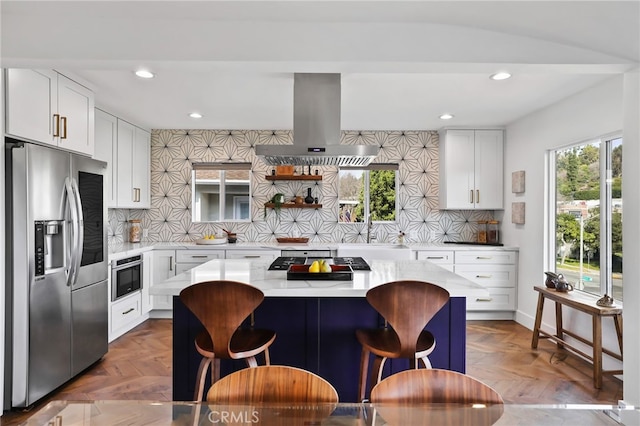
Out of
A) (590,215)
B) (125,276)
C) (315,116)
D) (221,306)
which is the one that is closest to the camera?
(221,306)

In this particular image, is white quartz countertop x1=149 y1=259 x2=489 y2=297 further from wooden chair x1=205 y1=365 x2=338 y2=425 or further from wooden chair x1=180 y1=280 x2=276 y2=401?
wooden chair x1=205 y1=365 x2=338 y2=425

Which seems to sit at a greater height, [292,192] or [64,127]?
[64,127]

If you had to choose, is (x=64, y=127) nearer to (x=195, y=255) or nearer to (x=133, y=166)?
(x=133, y=166)

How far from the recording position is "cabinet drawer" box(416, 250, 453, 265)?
4.38 m

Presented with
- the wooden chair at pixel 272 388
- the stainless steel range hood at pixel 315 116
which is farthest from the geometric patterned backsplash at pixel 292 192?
the wooden chair at pixel 272 388

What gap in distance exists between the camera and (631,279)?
1936 mm

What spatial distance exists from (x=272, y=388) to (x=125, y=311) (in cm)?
331

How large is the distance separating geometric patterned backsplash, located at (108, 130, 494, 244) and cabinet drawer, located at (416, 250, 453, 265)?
579 mm

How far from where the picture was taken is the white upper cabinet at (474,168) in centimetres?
465

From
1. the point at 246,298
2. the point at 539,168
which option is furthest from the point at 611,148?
the point at 246,298

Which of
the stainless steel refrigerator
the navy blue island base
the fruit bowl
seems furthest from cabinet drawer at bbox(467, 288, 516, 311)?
the stainless steel refrigerator

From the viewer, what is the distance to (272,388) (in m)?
1.10

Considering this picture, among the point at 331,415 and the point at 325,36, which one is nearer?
the point at 331,415

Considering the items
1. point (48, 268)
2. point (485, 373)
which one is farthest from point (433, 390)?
point (48, 268)
